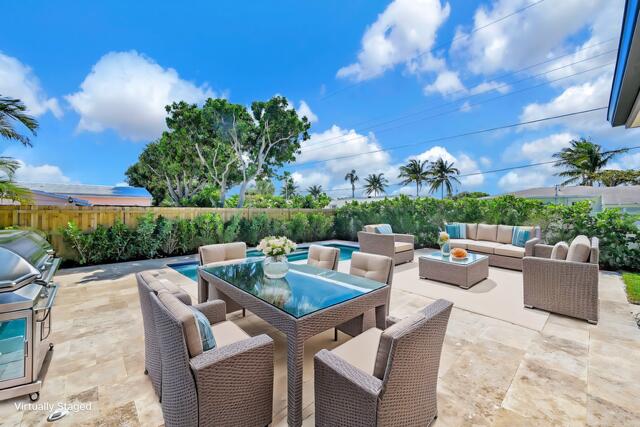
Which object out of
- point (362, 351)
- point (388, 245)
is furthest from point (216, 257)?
point (388, 245)

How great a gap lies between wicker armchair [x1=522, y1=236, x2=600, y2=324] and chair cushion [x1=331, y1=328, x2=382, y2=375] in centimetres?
281

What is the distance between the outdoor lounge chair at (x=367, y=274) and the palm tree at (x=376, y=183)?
3471 centimetres

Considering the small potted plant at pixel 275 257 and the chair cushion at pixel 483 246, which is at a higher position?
the small potted plant at pixel 275 257

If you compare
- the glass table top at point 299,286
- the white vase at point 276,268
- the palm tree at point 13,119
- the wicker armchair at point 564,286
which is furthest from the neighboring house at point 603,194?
the palm tree at point 13,119

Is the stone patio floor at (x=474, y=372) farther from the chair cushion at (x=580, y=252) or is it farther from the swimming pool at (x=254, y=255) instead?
the swimming pool at (x=254, y=255)

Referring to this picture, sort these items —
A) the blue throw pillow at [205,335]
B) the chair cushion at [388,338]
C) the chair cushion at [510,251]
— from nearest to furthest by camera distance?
the chair cushion at [388,338]
the blue throw pillow at [205,335]
the chair cushion at [510,251]

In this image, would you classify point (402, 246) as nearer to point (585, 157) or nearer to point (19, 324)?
point (19, 324)

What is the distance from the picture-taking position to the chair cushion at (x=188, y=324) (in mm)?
1258

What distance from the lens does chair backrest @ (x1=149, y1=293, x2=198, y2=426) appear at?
1271 mm

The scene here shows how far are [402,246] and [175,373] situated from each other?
545 centimetres

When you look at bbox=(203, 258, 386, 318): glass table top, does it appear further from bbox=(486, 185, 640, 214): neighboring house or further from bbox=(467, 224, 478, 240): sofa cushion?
bbox=(486, 185, 640, 214): neighboring house

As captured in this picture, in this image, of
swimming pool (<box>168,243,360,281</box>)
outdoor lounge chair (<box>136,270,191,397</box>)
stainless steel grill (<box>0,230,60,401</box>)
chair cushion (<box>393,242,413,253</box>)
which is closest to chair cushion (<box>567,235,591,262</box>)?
chair cushion (<box>393,242,413,253</box>)

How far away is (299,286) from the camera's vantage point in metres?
2.32

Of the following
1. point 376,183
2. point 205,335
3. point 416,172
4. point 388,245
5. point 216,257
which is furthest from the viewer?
point 376,183
